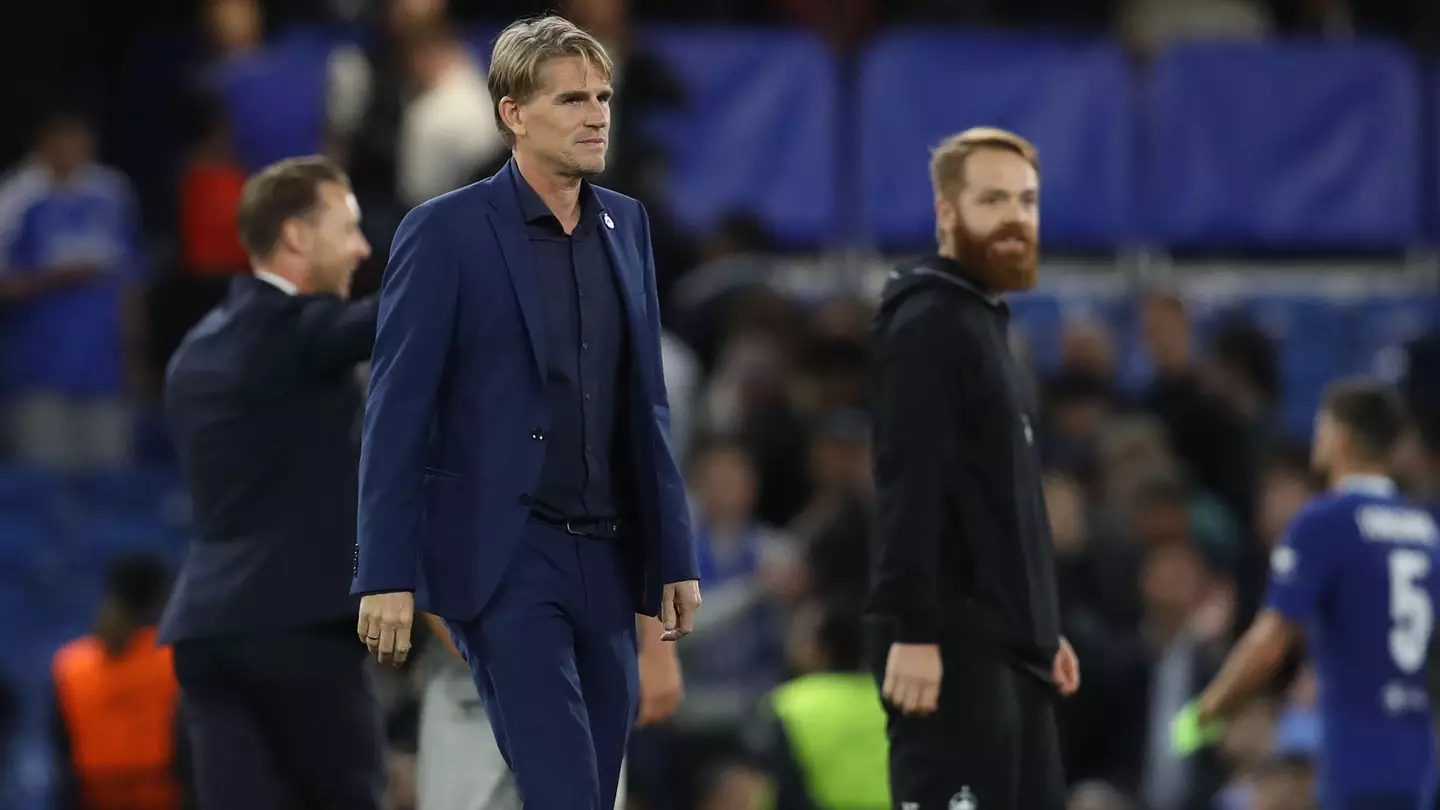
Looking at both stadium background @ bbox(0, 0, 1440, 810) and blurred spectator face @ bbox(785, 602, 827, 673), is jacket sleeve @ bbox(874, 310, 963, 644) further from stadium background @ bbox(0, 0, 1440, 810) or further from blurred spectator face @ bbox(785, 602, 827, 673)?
stadium background @ bbox(0, 0, 1440, 810)

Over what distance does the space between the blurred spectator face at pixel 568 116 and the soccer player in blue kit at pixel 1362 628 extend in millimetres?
2910

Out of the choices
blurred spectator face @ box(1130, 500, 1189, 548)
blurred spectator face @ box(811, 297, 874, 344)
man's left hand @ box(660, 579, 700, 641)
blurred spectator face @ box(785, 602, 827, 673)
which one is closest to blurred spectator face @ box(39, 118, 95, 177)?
blurred spectator face @ box(811, 297, 874, 344)

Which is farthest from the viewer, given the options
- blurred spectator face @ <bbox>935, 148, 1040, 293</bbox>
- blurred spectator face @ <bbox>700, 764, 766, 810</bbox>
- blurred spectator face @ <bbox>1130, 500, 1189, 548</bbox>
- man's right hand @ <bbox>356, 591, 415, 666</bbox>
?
blurred spectator face @ <bbox>1130, 500, 1189, 548</bbox>

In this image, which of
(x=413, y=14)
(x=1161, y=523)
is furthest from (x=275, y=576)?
Result: (x=413, y=14)

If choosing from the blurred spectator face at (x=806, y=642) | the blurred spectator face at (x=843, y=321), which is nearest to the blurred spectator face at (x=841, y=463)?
the blurred spectator face at (x=806, y=642)

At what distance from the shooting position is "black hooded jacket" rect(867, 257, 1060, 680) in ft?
19.6

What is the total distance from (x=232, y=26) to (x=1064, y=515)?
5.49 meters

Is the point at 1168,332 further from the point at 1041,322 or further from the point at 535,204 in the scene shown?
the point at 535,204

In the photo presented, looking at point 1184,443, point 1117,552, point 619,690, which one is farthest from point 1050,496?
point 619,690

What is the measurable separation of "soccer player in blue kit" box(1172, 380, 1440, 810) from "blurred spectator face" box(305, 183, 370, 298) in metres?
2.77

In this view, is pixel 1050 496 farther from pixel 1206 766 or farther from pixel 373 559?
pixel 373 559

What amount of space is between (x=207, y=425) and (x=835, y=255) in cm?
800

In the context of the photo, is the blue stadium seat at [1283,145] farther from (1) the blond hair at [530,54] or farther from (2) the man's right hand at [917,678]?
(1) the blond hair at [530,54]

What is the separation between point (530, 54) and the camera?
5.18 metres
